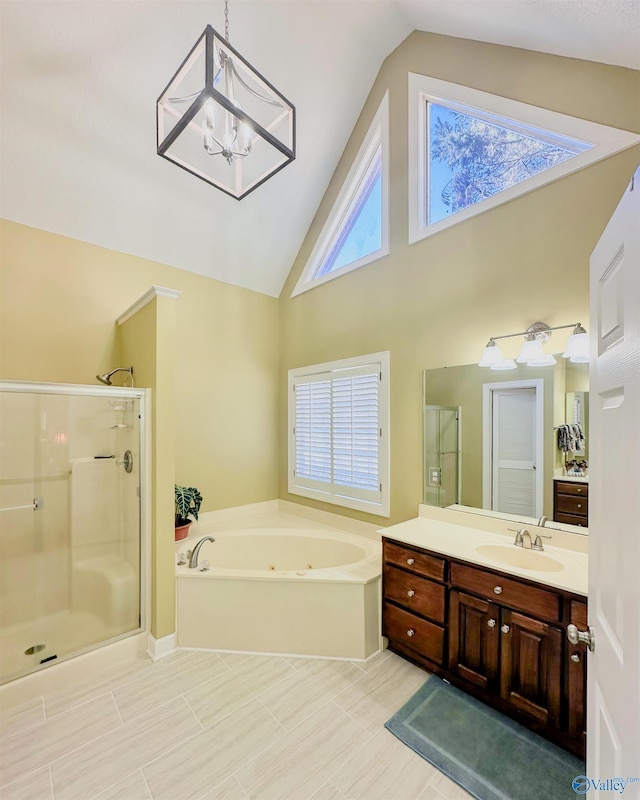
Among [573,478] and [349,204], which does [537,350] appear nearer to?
[573,478]

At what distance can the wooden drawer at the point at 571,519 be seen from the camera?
6.29 ft

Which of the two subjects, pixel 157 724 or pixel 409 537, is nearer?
pixel 157 724

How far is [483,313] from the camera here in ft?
7.72

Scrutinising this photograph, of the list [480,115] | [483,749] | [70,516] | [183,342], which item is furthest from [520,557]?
[183,342]

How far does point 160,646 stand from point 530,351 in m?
2.95

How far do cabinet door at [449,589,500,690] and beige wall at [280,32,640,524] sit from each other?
881mm

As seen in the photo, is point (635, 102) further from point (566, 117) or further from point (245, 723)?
point (245, 723)

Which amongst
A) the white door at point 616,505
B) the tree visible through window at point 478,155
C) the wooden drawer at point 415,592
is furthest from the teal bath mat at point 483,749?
the tree visible through window at point 478,155

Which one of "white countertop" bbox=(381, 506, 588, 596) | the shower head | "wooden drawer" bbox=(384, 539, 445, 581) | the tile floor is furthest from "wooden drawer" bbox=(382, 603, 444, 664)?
the shower head

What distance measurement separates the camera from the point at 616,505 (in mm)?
821

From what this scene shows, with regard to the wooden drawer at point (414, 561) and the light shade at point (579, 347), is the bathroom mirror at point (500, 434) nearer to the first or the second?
the light shade at point (579, 347)

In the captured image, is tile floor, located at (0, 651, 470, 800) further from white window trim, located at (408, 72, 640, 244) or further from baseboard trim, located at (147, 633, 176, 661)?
white window trim, located at (408, 72, 640, 244)

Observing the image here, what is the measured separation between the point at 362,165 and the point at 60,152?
7.76 ft

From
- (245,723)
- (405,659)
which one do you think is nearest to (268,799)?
(245,723)
